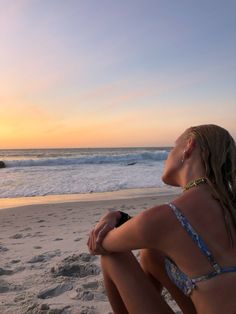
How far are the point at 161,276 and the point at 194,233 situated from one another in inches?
29.1

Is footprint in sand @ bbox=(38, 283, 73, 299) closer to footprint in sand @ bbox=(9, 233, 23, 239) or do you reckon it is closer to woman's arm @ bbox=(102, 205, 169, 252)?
woman's arm @ bbox=(102, 205, 169, 252)

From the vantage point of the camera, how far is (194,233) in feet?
5.38

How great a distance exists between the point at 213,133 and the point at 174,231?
476 millimetres

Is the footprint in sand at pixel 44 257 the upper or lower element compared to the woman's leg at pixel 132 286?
lower

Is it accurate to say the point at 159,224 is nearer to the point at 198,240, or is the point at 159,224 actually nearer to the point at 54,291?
the point at 198,240

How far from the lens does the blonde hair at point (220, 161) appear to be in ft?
5.72

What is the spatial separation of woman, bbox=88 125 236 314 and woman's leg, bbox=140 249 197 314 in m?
0.21

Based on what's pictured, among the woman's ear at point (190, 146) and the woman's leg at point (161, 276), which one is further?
the woman's leg at point (161, 276)

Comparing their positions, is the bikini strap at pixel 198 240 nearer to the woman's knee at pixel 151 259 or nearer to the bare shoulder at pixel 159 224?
the bare shoulder at pixel 159 224

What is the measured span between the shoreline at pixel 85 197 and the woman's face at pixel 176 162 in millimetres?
7290

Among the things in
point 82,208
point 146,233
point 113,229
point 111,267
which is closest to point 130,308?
point 111,267

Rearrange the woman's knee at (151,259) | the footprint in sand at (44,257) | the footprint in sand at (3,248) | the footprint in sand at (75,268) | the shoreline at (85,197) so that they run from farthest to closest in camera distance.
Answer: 1. the shoreline at (85,197)
2. the footprint in sand at (3,248)
3. the footprint in sand at (44,257)
4. the footprint in sand at (75,268)
5. the woman's knee at (151,259)

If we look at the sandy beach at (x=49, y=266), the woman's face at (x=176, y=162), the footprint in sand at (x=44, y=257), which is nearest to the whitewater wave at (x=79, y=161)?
the sandy beach at (x=49, y=266)

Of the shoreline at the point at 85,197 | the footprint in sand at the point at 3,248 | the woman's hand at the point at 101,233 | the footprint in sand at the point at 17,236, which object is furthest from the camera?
the shoreline at the point at 85,197
